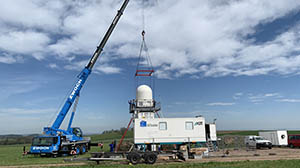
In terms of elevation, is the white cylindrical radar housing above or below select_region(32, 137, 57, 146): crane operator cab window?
above

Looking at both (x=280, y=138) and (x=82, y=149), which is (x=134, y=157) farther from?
(x=280, y=138)

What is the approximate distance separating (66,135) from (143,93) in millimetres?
11385

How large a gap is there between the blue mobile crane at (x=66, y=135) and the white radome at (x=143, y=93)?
7563 mm

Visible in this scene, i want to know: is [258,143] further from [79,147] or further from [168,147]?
[79,147]

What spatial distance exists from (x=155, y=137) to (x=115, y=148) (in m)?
7.69

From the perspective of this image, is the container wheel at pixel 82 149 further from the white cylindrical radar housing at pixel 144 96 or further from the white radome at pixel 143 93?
the white radome at pixel 143 93

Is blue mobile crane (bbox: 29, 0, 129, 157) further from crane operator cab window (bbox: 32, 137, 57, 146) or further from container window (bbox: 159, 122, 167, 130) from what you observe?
container window (bbox: 159, 122, 167, 130)

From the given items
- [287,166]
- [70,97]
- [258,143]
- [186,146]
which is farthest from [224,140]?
[70,97]

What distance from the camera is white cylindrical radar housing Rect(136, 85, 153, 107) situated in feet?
102

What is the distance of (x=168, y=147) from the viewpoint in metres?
26.5

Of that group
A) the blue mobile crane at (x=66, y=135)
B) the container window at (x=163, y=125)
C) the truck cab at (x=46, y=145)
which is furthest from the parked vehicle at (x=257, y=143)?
the truck cab at (x=46, y=145)

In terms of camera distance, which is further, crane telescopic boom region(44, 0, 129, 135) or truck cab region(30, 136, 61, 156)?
crane telescopic boom region(44, 0, 129, 135)

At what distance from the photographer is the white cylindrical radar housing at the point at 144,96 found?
31.0 meters

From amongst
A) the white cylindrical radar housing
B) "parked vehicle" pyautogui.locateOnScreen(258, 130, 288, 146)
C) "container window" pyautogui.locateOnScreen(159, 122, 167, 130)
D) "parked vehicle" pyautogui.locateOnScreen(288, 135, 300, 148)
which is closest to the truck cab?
the white cylindrical radar housing
